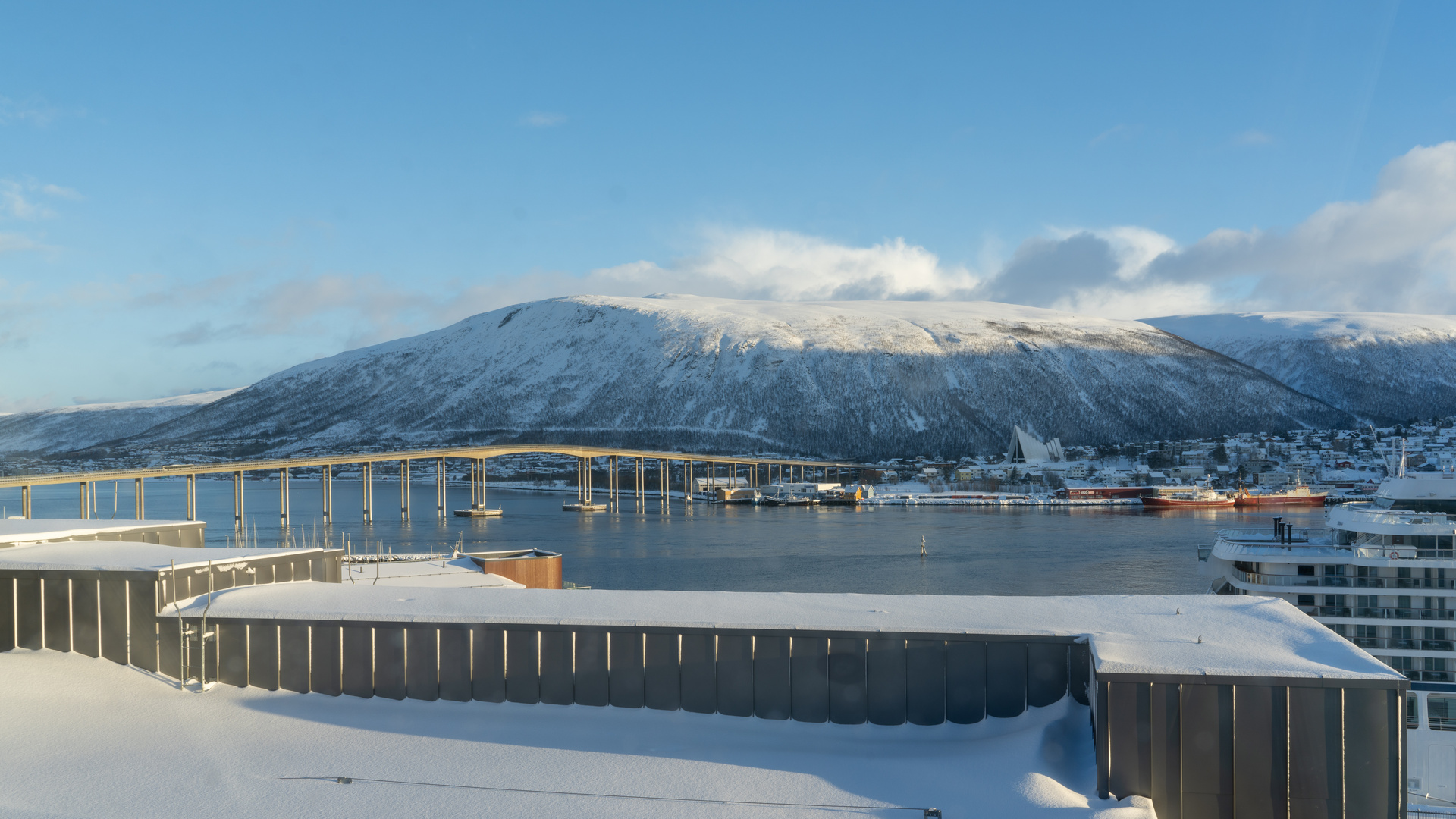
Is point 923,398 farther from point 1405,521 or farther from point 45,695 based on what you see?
point 45,695

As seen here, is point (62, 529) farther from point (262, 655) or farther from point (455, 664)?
point (455, 664)

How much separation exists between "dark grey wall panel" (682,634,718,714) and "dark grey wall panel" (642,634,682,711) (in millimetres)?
72

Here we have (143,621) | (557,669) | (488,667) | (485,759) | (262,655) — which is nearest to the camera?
(485,759)

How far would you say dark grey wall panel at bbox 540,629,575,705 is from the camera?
362 inches

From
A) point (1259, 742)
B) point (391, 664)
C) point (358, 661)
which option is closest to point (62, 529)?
point (358, 661)

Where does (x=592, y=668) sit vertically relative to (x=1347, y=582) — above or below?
above

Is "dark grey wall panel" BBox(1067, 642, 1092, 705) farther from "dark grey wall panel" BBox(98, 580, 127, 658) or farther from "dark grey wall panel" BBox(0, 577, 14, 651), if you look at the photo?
"dark grey wall panel" BBox(0, 577, 14, 651)

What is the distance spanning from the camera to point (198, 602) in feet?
33.8

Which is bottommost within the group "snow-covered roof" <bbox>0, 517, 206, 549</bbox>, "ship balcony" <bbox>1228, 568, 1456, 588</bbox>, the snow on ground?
"ship balcony" <bbox>1228, 568, 1456, 588</bbox>

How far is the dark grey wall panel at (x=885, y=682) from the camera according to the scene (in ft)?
28.8

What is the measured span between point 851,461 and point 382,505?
71845mm

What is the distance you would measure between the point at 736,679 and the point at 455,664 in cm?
274

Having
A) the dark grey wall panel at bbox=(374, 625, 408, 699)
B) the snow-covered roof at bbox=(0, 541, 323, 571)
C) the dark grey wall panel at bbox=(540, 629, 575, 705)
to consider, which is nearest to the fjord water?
the snow-covered roof at bbox=(0, 541, 323, 571)

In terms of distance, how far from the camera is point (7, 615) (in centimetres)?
1087
